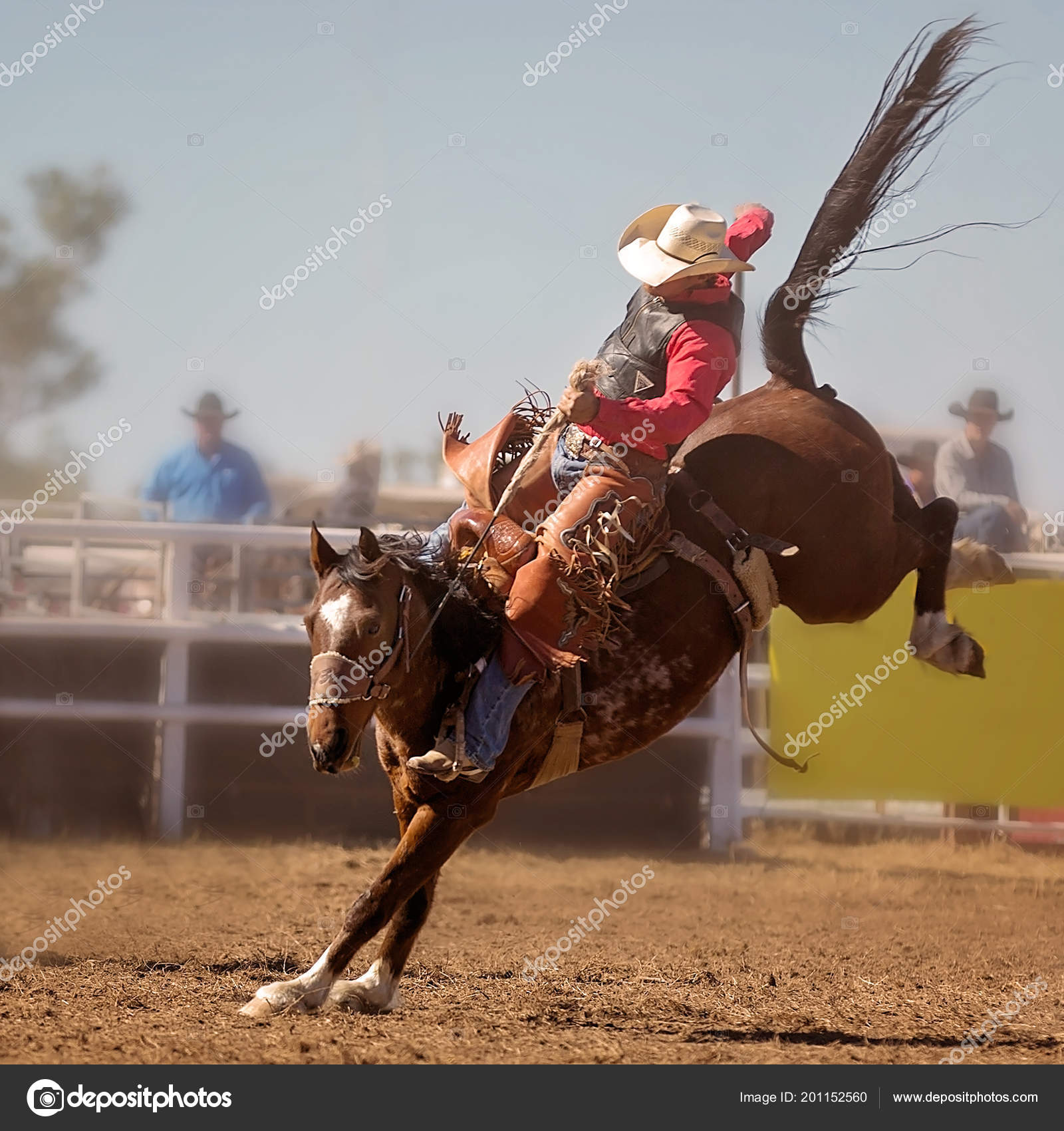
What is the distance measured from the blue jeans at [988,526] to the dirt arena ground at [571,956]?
167 centimetres

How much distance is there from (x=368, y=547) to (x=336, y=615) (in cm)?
21

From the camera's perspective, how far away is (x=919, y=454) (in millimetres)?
7613

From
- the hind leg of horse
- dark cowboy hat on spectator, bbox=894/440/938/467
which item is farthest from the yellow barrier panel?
Result: the hind leg of horse

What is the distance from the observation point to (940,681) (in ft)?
22.9

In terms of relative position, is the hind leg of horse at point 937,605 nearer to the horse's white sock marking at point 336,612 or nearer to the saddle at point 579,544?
the saddle at point 579,544

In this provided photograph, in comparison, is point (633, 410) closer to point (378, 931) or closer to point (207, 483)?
point (378, 931)

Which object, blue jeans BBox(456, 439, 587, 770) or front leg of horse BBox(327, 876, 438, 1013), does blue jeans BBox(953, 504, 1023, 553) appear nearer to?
blue jeans BBox(456, 439, 587, 770)

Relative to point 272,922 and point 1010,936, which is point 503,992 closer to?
point 272,922

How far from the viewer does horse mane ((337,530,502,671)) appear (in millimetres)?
3824

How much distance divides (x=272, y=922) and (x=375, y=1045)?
90.4 inches

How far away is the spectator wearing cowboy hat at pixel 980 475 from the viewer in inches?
273

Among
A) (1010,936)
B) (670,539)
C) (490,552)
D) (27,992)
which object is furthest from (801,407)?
(27,992)

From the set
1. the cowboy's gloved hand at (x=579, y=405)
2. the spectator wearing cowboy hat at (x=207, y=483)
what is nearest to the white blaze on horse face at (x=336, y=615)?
the cowboy's gloved hand at (x=579, y=405)

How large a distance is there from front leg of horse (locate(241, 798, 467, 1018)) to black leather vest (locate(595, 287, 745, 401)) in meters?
1.47
